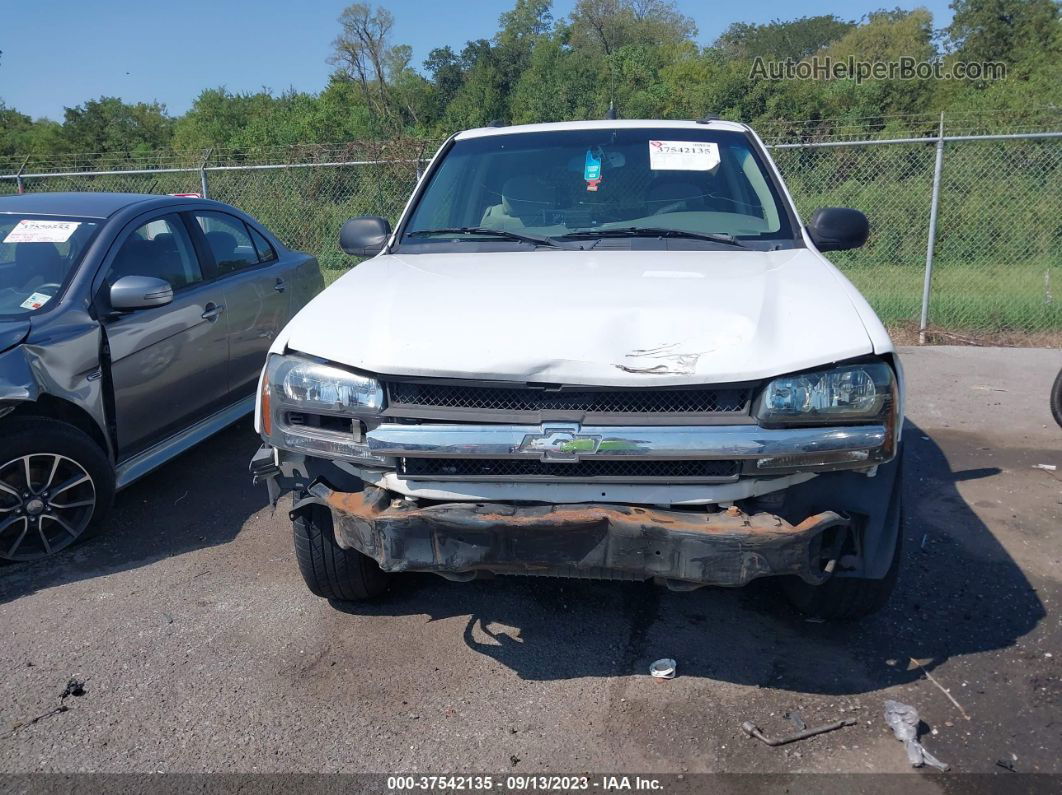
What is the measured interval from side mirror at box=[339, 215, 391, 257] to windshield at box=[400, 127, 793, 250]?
0.59 ft

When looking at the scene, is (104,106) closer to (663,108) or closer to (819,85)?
(663,108)

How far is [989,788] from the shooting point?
2578mm

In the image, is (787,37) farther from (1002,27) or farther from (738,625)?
(738,625)

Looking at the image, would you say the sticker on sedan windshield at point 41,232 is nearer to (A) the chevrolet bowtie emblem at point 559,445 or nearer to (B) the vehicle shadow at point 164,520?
(B) the vehicle shadow at point 164,520

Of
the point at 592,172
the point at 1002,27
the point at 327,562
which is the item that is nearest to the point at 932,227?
the point at 592,172

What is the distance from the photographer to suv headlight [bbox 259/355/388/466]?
9.37 ft

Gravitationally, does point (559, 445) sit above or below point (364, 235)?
below

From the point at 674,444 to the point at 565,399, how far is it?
37cm

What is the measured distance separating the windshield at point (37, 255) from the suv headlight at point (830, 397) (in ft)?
11.6

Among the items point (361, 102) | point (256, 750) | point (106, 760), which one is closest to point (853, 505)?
point (256, 750)

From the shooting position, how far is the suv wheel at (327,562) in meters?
3.38

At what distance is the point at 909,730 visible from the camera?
279 cm

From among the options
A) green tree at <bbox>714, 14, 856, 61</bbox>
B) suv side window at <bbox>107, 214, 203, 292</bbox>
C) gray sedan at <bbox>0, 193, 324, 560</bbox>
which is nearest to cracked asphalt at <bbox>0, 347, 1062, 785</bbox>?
gray sedan at <bbox>0, 193, 324, 560</bbox>

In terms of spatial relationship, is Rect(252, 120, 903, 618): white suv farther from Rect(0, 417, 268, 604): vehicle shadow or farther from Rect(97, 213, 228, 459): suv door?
Rect(97, 213, 228, 459): suv door
